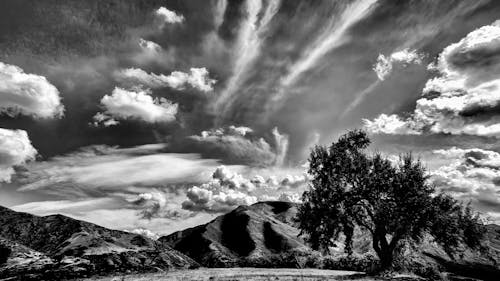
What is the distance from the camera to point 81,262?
5147 centimetres

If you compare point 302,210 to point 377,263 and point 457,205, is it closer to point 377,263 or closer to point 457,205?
point 377,263

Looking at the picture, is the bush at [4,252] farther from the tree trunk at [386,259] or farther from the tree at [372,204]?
the tree trunk at [386,259]

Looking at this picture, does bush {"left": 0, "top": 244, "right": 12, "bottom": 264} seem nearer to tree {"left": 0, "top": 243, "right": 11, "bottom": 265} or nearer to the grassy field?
tree {"left": 0, "top": 243, "right": 11, "bottom": 265}

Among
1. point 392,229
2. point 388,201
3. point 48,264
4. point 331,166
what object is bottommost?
point 48,264

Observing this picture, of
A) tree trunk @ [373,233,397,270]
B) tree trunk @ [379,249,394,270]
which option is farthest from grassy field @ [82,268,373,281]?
tree trunk @ [373,233,397,270]

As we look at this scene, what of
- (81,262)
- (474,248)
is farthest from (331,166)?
(81,262)

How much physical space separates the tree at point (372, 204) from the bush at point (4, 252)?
42.4 metres

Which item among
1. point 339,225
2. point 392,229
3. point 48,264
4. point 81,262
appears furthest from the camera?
point 81,262

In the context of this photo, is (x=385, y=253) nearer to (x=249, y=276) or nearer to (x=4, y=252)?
(x=249, y=276)

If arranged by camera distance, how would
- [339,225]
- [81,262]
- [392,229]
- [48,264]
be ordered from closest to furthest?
[392,229], [339,225], [48,264], [81,262]

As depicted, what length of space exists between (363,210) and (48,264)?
141ft

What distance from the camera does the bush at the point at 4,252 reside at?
4878 centimetres

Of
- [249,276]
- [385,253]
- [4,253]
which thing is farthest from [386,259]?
[4,253]

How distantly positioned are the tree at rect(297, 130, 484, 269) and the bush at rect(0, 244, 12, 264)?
42354mm
